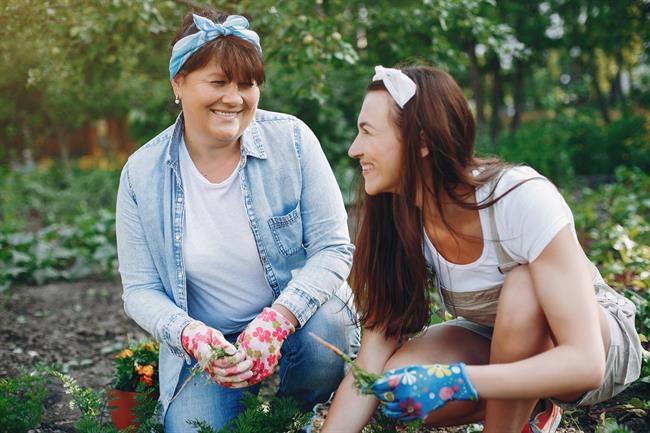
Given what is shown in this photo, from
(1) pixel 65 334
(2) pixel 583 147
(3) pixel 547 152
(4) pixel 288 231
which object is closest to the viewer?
(4) pixel 288 231

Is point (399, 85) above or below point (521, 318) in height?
above

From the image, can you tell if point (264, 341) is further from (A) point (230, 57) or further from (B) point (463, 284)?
(A) point (230, 57)

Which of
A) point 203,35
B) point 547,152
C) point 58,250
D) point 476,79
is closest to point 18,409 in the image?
point 203,35

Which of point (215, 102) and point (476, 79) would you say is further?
point (476, 79)

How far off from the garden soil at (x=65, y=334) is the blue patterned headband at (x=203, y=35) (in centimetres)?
135

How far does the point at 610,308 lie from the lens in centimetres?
201

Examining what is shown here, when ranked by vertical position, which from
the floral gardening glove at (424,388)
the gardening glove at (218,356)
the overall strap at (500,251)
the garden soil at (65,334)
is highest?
the overall strap at (500,251)

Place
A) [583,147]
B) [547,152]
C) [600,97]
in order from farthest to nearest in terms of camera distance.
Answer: [600,97]
[583,147]
[547,152]

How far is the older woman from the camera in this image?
222cm

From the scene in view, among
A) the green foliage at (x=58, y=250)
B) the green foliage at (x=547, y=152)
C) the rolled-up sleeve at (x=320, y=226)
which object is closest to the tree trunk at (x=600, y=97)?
the green foliage at (x=547, y=152)

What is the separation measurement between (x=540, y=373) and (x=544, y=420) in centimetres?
48

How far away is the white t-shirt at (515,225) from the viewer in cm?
175

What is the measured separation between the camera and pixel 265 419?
203 cm

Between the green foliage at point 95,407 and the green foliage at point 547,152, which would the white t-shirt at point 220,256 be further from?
the green foliage at point 547,152
